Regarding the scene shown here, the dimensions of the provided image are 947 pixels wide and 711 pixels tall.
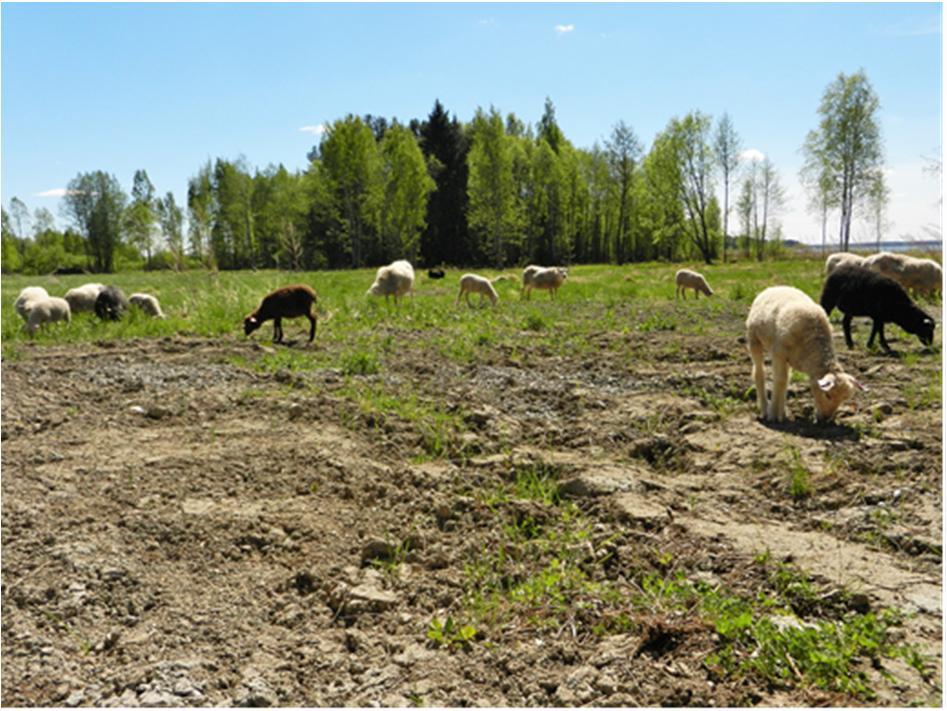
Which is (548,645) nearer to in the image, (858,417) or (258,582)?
(258,582)

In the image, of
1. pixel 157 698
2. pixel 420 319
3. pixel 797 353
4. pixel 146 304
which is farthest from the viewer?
pixel 146 304

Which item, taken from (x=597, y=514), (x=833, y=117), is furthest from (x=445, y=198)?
(x=597, y=514)

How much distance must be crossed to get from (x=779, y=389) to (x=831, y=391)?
2.01 ft

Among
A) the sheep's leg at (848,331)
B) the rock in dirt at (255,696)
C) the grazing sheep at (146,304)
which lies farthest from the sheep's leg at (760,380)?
the grazing sheep at (146,304)

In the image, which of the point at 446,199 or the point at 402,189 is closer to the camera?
the point at 402,189

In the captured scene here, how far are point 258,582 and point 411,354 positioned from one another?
7.89 m

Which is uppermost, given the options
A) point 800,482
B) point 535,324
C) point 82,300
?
point 82,300

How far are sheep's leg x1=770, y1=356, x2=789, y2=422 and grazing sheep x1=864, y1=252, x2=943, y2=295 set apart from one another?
13.5 meters

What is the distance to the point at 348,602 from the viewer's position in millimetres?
4336

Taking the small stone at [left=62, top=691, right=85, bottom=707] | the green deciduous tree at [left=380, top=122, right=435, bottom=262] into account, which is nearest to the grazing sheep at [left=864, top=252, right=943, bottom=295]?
the small stone at [left=62, top=691, right=85, bottom=707]

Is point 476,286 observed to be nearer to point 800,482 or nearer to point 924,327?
point 924,327

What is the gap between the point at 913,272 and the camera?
63.3ft

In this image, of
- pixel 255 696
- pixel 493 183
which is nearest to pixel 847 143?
pixel 493 183

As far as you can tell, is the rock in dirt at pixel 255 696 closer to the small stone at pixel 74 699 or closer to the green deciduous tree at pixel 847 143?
the small stone at pixel 74 699
